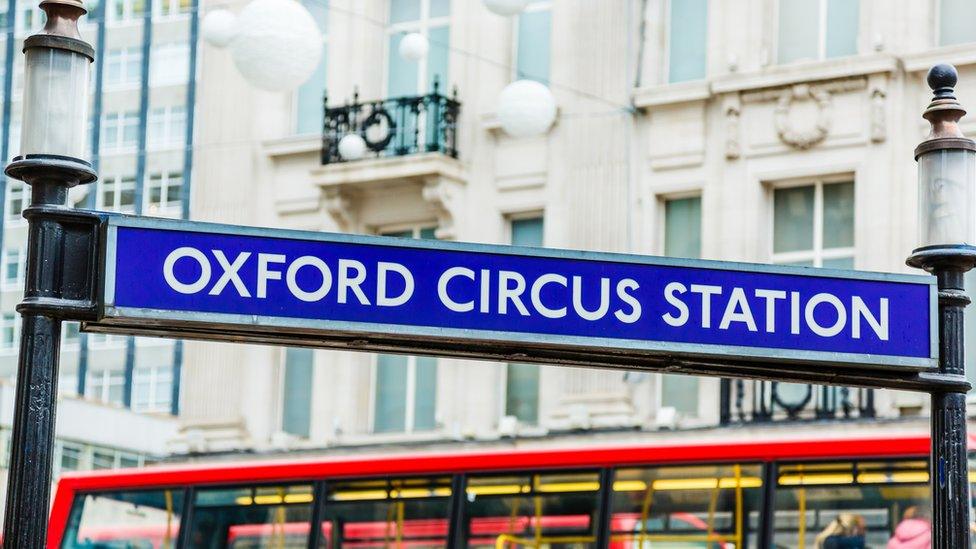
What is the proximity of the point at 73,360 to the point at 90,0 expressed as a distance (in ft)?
36.6

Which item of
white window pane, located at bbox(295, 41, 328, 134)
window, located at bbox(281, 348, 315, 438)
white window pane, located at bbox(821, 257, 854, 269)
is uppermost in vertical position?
white window pane, located at bbox(295, 41, 328, 134)

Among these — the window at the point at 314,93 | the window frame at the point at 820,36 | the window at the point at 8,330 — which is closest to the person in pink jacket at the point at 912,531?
the window frame at the point at 820,36

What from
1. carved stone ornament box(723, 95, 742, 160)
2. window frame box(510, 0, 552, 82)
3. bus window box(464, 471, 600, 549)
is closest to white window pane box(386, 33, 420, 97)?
window frame box(510, 0, 552, 82)

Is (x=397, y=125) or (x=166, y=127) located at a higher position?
(x=166, y=127)

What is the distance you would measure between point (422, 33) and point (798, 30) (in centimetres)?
564

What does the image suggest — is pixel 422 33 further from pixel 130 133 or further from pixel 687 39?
pixel 130 133

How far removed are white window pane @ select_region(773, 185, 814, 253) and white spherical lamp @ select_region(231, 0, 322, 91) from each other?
28.7ft

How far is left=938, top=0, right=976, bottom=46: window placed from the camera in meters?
23.8

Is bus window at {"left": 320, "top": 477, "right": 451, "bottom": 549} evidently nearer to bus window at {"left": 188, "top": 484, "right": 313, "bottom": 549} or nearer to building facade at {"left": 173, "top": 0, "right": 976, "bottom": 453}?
bus window at {"left": 188, "top": 484, "right": 313, "bottom": 549}

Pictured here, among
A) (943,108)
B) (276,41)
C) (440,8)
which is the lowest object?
(943,108)

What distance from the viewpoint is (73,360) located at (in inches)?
2461

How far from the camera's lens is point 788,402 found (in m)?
24.2

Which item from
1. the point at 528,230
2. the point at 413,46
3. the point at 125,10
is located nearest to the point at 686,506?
the point at 413,46

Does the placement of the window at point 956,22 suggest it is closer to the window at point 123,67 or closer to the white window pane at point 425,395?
the white window pane at point 425,395
